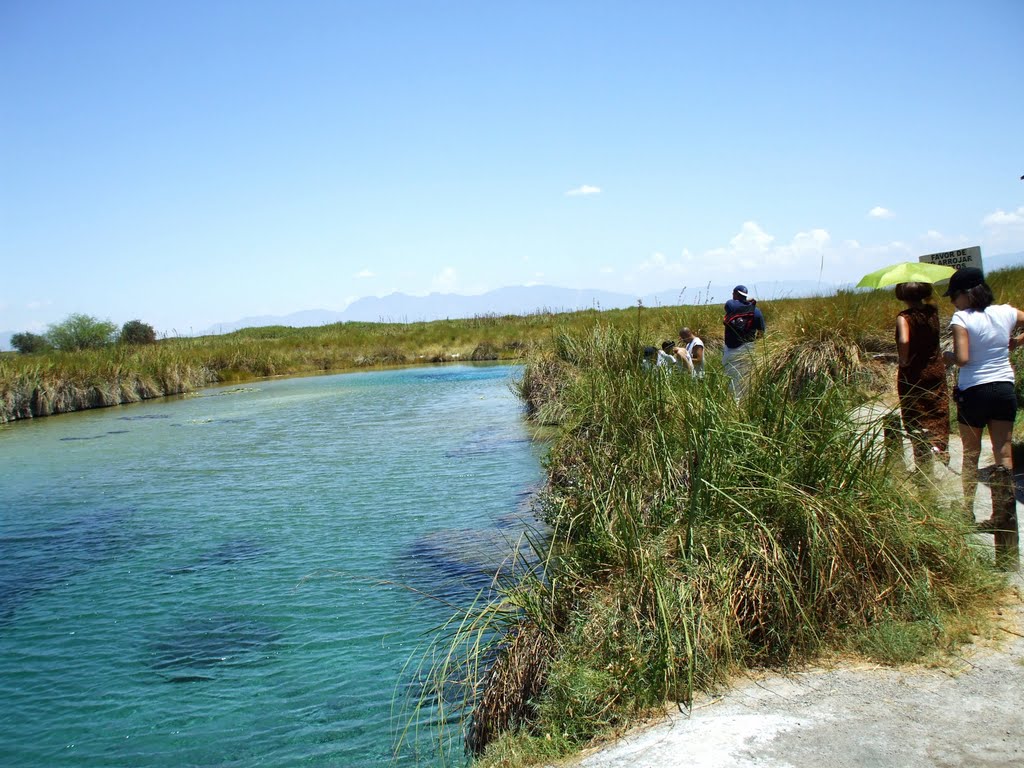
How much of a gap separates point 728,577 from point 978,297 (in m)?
2.85

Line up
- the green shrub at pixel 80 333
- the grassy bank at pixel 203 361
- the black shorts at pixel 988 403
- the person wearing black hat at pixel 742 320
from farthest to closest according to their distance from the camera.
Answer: the green shrub at pixel 80 333 → the grassy bank at pixel 203 361 → the person wearing black hat at pixel 742 320 → the black shorts at pixel 988 403

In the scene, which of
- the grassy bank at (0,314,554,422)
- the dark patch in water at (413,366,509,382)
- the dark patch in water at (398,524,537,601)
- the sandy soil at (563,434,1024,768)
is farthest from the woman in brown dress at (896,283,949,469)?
the dark patch in water at (413,366,509,382)

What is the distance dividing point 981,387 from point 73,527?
1089 cm

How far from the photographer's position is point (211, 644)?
6461 mm

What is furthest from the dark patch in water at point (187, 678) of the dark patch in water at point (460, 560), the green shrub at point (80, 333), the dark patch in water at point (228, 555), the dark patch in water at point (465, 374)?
the green shrub at point (80, 333)

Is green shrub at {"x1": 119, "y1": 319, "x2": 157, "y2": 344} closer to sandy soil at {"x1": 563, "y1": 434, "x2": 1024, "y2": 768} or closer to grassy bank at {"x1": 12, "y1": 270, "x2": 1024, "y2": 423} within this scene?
grassy bank at {"x1": 12, "y1": 270, "x2": 1024, "y2": 423}

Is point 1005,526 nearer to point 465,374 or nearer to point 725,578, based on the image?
point 725,578

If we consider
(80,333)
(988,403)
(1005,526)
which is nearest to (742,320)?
(988,403)

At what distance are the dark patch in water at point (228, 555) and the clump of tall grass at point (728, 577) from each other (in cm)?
465

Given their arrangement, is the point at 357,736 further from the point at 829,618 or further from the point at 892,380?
the point at 892,380

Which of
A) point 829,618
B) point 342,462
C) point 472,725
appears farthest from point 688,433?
point 342,462

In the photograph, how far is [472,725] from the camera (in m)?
4.39

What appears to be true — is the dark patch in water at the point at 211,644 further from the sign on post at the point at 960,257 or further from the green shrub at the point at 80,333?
the green shrub at the point at 80,333

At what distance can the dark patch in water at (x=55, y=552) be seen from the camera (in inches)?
322
